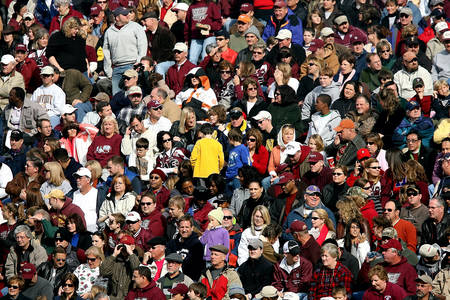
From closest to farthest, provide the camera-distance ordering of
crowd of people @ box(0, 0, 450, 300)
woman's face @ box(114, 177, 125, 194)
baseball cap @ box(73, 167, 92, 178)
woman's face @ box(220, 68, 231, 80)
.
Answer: crowd of people @ box(0, 0, 450, 300) < woman's face @ box(114, 177, 125, 194) < baseball cap @ box(73, 167, 92, 178) < woman's face @ box(220, 68, 231, 80)

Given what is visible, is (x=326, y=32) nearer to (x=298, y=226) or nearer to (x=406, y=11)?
(x=406, y=11)

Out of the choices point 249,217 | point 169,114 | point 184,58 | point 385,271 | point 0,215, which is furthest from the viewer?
point 184,58

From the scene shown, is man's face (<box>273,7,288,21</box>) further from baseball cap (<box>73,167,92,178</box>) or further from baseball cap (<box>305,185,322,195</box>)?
baseball cap (<box>305,185,322,195</box>)

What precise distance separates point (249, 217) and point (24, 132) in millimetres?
5048

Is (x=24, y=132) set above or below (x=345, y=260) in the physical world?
below

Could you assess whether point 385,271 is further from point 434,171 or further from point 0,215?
point 0,215

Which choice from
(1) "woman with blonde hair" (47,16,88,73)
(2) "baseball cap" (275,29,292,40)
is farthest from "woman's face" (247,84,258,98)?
(1) "woman with blonde hair" (47,16,88,73)

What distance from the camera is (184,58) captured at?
21.8 metres

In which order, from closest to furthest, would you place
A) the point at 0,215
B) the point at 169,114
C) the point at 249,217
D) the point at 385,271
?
the point at 385,271
the point at 249,217
the point at 0,215
the point at 169,114

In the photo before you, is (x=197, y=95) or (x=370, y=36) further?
(x=370, y=36)

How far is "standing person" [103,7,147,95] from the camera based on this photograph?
22.3 meters

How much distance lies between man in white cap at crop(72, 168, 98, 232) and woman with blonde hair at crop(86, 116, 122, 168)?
3.33 feet

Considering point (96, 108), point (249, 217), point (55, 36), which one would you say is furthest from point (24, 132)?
point (249, 217)

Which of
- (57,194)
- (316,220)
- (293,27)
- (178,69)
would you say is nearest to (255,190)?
(316,220)
